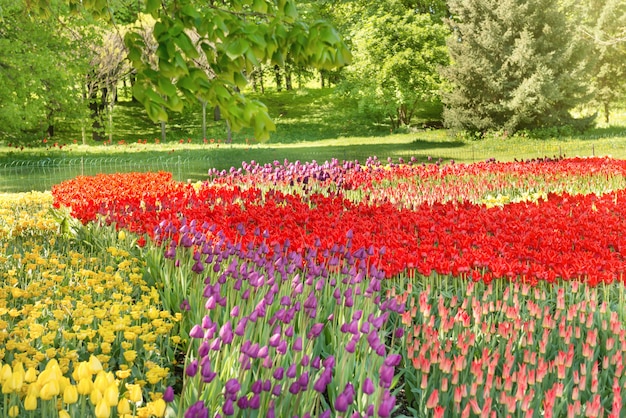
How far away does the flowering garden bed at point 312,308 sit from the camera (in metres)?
2.90

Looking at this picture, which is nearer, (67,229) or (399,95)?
(67,229)

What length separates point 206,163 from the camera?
22078 millimetres

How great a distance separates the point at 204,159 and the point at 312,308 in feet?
65.4

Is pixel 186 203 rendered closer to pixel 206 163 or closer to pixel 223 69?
pixel 223 69

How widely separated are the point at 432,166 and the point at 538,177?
7.61 feet

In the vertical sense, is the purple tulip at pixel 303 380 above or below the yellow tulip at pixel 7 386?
below

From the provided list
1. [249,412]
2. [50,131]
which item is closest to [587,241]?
[249,412]

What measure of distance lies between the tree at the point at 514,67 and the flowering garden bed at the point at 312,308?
67.3 feet

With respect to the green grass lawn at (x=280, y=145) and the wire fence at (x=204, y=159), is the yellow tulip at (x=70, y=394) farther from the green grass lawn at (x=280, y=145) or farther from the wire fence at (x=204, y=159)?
the wire fence at (x=204, y=159)

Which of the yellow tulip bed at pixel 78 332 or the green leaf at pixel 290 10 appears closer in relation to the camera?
the yellow tulip bed at pixel 78 332

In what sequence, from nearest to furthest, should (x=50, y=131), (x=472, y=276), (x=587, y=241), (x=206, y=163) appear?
1. (x=472, y=276)
2. (x=587, y=241)
3. (x=206, y=163)
4. (x=50, y=131)

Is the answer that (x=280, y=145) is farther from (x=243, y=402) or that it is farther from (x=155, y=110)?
(x=243, y=402)

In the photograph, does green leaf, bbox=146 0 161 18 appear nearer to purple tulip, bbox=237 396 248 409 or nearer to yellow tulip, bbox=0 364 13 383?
yellow tulip, bbox=0 364 13 383

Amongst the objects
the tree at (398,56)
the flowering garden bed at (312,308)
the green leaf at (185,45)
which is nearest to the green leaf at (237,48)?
the green leaf at (185,45)
